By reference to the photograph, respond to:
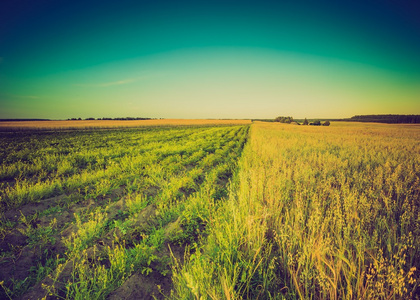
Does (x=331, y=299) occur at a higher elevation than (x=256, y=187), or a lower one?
lower

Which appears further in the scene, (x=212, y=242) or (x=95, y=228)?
(x=95, y=228)

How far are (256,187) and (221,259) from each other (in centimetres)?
181

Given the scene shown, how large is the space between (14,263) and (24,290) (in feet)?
2.37

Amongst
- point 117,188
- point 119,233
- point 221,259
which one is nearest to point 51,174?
point 117,188

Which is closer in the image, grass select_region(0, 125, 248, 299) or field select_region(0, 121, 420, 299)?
field select_region(0, 121, 420, 299)

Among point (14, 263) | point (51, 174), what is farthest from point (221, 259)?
point (51, 174)

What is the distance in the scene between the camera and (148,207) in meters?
4.50

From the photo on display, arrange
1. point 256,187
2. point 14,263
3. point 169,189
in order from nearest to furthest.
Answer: point 14,263 → point 256,187 → point 169,189

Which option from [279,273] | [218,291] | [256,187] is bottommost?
[279,273]

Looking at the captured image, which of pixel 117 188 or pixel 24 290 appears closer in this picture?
pixel 24 290

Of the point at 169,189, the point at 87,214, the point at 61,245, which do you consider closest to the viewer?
the point at 61,245

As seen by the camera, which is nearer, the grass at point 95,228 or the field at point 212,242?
the field at point 212,242

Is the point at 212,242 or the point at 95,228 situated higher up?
the point at 212,242

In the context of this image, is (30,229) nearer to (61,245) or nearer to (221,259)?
(61,245)
